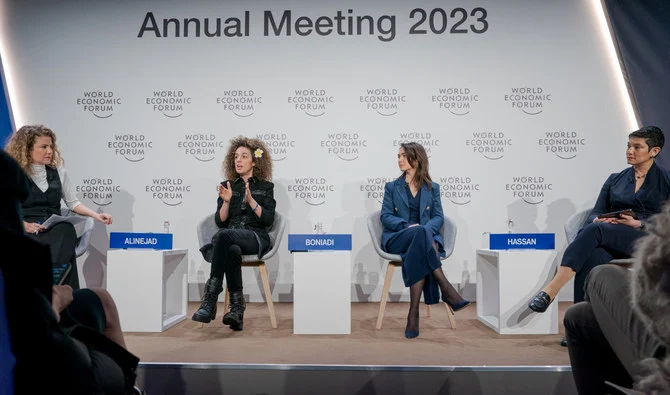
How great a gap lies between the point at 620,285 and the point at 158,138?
4.44 metres

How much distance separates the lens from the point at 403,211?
3.84 m

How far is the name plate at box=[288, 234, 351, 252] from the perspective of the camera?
11.2ft

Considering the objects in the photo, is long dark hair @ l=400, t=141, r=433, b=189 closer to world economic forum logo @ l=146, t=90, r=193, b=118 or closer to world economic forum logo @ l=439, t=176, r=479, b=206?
world economic forum logo @ l=439, t=176, r=479, b=206

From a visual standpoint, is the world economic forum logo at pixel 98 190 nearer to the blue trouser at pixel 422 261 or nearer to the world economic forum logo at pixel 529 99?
the blue trouser at pixel 422 261

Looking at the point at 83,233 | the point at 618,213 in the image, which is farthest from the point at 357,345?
the point at 83,233

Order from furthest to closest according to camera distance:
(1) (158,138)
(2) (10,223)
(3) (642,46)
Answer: (1) (158,138) < (3) (642,46) < (2) (10,223)

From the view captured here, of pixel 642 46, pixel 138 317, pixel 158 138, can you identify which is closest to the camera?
pixel 138 317

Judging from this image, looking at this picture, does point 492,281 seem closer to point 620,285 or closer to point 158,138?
point 620,285

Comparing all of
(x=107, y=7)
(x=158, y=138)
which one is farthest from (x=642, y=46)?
(x=107, y=7)

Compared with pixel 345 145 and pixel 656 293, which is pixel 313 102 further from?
pixel 656 293

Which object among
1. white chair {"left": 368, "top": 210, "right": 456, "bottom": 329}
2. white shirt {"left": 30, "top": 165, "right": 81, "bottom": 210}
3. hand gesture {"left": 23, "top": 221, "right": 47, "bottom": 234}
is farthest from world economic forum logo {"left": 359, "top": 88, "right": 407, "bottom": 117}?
hand gesture {"left": 23, "top": 221, "right": 47, "bottom": 234}

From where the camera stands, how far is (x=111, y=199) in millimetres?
4945

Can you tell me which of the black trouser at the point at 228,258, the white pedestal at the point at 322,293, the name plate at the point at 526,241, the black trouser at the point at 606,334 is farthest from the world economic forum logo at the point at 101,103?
the black trouser at the point at 606,334

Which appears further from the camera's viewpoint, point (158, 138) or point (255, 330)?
point (158, 138)
